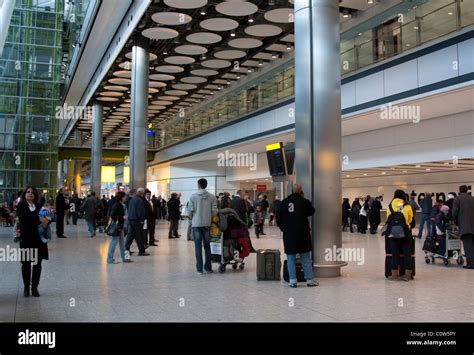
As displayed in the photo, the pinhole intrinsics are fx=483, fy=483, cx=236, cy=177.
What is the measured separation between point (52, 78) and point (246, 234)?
1112 inches

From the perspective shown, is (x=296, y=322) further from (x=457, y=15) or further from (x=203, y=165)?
(x=203, y=165)

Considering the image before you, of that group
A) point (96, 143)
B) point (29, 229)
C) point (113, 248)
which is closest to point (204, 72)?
point (96, 143)

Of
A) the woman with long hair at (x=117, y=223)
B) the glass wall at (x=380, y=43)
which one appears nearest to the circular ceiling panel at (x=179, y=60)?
the glass wall at (x=380, y=43)

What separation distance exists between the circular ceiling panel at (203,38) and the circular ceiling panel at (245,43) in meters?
0.76

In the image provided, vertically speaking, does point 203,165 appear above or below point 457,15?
below

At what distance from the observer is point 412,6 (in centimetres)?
1627

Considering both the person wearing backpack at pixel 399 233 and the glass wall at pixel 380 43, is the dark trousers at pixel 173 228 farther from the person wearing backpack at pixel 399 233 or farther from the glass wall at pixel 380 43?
the person wearing backpack at pixel 399 233

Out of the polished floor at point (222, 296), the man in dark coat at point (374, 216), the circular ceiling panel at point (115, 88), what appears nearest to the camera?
the polished floor at point (222, 296)

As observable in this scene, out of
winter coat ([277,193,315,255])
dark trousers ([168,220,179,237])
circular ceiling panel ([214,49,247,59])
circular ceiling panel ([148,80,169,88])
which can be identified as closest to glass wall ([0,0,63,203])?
circular ceiling panel ([148,80,169,88])

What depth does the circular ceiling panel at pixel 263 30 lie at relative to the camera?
1953cm

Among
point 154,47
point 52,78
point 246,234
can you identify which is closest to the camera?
point 246,234

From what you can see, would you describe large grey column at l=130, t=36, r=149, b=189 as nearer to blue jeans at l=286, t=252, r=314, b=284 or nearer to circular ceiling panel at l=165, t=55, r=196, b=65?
circular ceiling panel at l=165, t=55, r=196, b=65

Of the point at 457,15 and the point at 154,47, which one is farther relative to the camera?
the point at 154,47
